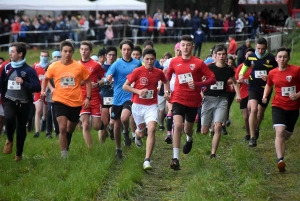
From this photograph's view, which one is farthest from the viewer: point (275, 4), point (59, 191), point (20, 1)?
point (275, 4)

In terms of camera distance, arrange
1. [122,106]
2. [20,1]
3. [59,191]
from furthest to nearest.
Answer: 1. [20,1]
2. [122,106]
3. [59,191]

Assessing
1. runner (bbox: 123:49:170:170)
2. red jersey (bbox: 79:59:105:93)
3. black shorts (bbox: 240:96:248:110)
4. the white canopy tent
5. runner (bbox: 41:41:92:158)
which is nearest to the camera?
runner (bbox: 123:49:170:170)

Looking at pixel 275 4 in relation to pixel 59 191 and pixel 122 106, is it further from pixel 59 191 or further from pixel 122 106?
pixel 59 191

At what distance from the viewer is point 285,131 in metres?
12.2

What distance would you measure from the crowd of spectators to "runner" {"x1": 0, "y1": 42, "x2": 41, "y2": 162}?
22634mm

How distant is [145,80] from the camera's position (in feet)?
39.5

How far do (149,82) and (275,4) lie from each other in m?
35.5

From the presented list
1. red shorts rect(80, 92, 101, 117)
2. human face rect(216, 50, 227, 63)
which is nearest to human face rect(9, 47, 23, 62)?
red shorts rect(80, 92, 101, 117)

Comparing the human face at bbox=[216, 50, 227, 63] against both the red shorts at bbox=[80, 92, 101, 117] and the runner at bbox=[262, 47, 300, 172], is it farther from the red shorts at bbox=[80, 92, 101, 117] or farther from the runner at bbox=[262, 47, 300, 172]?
the red shorts at bbox=[80, 92, 101, 117]

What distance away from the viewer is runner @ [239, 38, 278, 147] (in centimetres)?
1467

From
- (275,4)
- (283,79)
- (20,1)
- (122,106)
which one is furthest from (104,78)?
(275,4)

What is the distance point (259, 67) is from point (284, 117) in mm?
2727

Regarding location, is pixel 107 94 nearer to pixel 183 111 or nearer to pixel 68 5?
pixel 183 111

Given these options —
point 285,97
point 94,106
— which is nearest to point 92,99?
point 94,106
